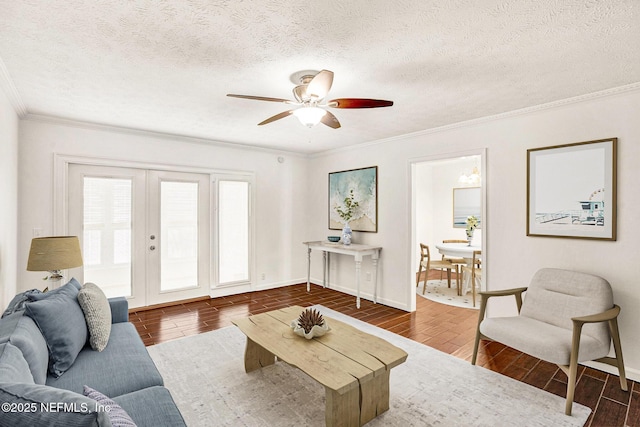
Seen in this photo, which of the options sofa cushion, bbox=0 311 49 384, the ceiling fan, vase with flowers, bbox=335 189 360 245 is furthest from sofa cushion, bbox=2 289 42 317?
vase with flowers, bbox=335 189 360 245

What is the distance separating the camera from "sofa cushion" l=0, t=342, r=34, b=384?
48.4 inches

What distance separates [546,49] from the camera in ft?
6.80

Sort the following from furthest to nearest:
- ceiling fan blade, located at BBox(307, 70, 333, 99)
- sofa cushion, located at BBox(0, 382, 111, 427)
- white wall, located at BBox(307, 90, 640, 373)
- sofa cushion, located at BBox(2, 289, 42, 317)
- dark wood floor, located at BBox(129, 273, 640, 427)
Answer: white wall, located at BBox(307, 90, 640, 373)
dark wood floor, located at BBox(129, 273, 640, 427)
sofa cushion, located at BBox(2, 289, 42, 317)
ceiling fan blade, located at BBox(307, 70, 333, 99)
sofa cushion, located at BBox(0, 382, 111, 427)

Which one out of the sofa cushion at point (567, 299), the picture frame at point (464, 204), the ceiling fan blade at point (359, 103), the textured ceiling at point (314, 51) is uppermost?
the textured ceiling at point (314, 51)

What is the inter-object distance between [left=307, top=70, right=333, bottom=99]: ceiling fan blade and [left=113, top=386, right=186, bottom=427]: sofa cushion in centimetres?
194

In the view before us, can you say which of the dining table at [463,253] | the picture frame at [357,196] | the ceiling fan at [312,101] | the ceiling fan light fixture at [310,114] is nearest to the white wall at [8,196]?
the ceiling fan at [312,101]

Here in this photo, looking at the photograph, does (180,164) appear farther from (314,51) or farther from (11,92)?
(314,51)

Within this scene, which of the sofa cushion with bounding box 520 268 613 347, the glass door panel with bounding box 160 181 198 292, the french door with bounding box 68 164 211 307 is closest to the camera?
the sofa cushion with bounding box 520 268 613 347

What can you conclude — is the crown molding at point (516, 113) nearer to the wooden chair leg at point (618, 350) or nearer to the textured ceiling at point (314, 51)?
the textured ceiling at point (314, 51)

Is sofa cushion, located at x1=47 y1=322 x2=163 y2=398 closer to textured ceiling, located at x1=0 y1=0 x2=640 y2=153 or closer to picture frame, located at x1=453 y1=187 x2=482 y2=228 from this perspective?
textured ceiling, located at x1=0 y1=0 x2=640 y2=153

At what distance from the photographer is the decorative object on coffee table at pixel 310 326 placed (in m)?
2.43

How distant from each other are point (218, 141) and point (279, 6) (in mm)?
3515

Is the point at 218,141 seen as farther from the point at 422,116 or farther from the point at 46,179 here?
the point at 422,116

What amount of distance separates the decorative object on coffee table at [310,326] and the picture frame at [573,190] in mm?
2324
